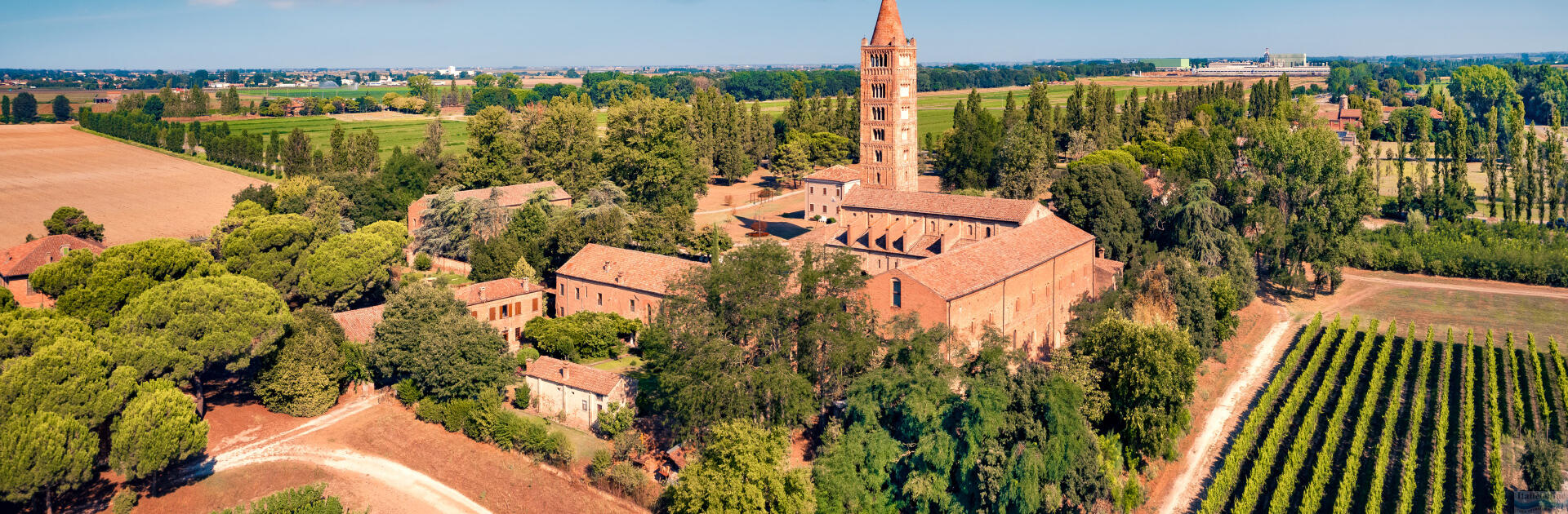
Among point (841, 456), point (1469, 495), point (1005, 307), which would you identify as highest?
point (1005, 307)

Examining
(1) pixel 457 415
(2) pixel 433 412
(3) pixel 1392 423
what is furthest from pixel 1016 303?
(2) pixel 433 412

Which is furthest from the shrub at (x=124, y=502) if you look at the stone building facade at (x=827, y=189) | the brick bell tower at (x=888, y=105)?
the stone building facade at (x=827, y=189)

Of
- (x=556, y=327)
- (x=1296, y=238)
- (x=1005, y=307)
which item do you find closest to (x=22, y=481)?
(x=556, y=327)

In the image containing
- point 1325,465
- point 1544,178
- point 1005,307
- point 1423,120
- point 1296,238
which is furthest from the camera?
point 1423,120

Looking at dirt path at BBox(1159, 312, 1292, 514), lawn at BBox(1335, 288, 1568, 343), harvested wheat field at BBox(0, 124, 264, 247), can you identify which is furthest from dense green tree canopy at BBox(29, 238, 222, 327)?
lawn at BBox(1335, 288, 1568, 343)

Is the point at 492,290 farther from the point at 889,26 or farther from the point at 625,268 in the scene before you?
the point at 889,26

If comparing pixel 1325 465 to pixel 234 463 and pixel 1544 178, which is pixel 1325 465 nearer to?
pixel 234 463

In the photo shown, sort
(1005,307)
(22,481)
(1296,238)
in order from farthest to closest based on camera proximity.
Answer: (1296,238)
(1005,307)
(22,481)

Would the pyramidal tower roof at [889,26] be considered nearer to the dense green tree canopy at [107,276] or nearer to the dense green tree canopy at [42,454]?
the dense green tree canopy at [107,276]
